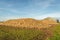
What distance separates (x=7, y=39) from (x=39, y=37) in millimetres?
7329

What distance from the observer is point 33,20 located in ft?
159

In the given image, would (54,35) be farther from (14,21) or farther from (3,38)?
(14,21)

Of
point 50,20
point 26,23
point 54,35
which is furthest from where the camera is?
point 50,20

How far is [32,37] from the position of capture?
30828mm

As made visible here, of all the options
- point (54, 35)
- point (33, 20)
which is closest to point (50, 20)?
point (33, 20)

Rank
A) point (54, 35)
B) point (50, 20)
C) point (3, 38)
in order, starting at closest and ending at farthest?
point (3, 38) < point (54, 35) < point (50, 20)

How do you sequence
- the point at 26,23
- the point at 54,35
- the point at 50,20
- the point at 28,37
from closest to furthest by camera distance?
1. the point at 28,37
2. the point at 54,35
3. the point at 26,23
4. the point at 50,20

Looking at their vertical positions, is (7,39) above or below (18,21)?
below

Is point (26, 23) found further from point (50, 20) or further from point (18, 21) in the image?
point (50, 20)

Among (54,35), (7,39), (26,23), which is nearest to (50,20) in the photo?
(26,23)

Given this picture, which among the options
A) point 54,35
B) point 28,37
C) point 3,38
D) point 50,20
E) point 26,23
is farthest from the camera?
point 50,20

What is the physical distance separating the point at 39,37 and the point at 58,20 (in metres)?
24.9

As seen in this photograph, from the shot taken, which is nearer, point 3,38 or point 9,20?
point 3,38

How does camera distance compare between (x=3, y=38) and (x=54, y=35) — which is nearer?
(x=3, y=38)
